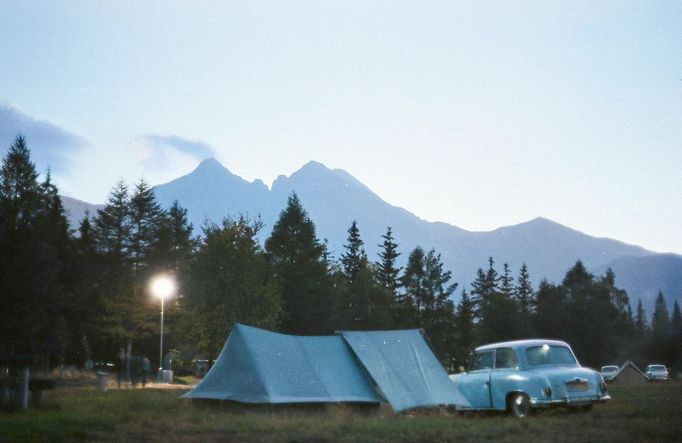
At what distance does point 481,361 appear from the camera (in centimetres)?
1738

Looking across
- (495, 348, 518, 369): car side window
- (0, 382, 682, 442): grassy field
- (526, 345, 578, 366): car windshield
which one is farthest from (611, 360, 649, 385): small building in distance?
(495, 348, 518, 369): car side window

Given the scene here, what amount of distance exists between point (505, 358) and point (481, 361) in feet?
3.11

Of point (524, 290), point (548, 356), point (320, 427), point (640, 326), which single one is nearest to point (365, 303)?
point (548, 356)

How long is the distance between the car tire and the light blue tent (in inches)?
61.0

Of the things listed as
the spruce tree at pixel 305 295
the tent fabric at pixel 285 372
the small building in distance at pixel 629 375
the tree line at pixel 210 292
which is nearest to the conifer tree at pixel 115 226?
the tree line at pixel 210 292

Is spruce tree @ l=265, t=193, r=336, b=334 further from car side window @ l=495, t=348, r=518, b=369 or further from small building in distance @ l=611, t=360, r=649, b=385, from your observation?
car side window @ l=495, t=348, r=518, b=369

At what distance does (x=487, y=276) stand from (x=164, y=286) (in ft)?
235

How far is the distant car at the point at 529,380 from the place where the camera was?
1523 cm

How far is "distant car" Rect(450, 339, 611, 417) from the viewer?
50.0 ft

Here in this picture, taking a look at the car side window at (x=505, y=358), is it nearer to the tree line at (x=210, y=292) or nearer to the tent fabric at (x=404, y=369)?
the tent fabric at (x=404, y=369)

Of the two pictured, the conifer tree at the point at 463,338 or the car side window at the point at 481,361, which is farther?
the conifer tree at the point at 463,338

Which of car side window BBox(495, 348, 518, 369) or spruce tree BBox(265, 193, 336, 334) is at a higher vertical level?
spruce tree BBox(265, 193, 336, 334)

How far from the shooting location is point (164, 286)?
137 feet

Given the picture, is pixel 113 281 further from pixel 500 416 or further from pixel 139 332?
pixel 500 416
